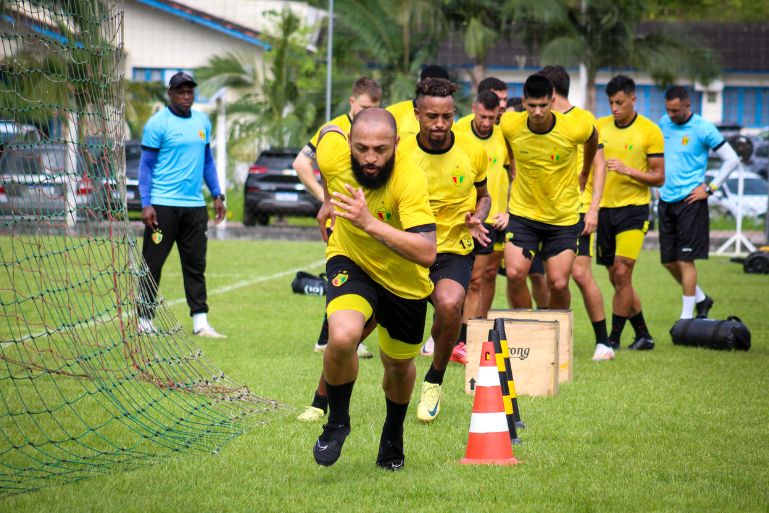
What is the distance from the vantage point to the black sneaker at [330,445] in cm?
571

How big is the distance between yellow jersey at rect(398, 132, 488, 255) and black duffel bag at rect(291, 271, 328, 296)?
6.92 metres

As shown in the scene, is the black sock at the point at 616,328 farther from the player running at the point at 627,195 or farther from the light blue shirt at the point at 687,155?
the light blue shirt at the point at 687,155

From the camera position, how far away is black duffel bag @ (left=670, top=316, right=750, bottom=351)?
1062 cm

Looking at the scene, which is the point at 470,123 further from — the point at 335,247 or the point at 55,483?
the point at 55,483

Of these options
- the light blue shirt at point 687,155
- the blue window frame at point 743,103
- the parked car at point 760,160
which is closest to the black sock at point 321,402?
the light blue shirt at point 687,155

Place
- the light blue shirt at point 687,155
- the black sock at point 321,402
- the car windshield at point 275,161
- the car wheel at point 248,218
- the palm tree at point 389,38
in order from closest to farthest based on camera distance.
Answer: the black sock at point 321,402 < the light blue shirt at point 687,155 < the car windshield at point 275,161 < the car wheel at point 248,218 < the palm tree at point 389,38

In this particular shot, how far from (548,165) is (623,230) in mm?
1773

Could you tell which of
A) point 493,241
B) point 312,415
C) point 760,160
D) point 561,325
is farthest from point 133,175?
point 312,415

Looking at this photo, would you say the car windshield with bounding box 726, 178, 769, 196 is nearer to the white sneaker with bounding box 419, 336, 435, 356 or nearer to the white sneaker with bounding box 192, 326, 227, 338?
the white sneaker with bounding box 419, 336, 435, 356

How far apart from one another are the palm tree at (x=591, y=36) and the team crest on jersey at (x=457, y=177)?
20560 mm

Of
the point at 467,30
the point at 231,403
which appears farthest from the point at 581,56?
the point at 231,403

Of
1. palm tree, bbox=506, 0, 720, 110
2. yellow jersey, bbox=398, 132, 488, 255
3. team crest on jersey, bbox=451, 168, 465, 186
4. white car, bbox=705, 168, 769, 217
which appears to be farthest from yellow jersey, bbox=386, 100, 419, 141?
palm tree, bbox=506, 0, 720, 110

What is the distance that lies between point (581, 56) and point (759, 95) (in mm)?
15734

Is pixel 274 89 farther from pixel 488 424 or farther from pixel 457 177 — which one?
pixel 488 424
